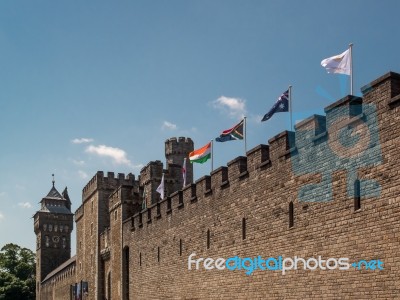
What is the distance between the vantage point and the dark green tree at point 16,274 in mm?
75688

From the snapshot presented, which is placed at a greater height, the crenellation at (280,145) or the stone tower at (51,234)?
the crenellation at (280,145)

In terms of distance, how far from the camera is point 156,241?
26234 millimetres

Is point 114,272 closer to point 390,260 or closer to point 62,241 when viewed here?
point 390,260

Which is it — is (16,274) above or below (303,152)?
below

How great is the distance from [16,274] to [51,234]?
12.5 meters

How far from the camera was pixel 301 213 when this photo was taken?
15398 mm

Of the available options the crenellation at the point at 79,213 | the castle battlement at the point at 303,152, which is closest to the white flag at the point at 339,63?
the castle battlement at the point at 303,152

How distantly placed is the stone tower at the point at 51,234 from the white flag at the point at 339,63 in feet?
203

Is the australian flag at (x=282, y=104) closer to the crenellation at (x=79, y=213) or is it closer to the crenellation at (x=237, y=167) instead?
the crenellation at (x=237, y=167)

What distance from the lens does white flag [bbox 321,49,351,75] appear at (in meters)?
14.6

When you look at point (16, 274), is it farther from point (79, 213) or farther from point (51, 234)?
point (79, 213)

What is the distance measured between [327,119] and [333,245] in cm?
298

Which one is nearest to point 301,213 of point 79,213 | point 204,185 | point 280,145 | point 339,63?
point 280,145

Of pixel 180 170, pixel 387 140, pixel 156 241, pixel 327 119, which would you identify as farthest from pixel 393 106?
pixel 180 170
